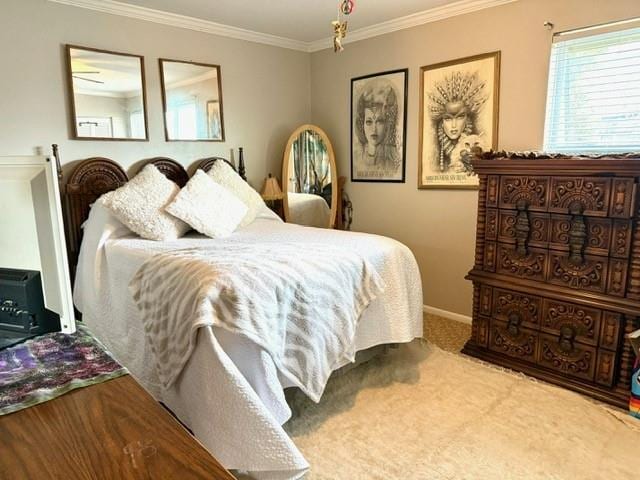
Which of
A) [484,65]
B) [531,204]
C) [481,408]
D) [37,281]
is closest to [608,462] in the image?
[481,408]

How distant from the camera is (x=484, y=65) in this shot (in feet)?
10.0

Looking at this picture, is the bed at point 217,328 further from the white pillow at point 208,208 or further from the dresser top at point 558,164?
the dresser top at point 558,164

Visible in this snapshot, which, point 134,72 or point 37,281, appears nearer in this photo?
point 37,281

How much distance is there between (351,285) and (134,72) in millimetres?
2326

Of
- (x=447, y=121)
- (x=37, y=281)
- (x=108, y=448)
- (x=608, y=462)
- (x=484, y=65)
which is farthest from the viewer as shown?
(x=447, y=121)

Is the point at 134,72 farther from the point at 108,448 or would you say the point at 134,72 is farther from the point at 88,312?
the point at 108,448

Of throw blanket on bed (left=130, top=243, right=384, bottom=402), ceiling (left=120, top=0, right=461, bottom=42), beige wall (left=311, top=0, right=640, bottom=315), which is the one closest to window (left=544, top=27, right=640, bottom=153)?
beige wall (left=311, top=0, right=640, bottom=315)

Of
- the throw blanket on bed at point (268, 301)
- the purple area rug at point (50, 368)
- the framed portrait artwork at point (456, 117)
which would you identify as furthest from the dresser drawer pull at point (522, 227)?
the purple area rug at point (50, 368)

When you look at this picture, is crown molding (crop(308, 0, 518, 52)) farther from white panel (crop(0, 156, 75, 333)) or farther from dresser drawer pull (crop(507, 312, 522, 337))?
white panel (crop(0, 156, 75, 333))

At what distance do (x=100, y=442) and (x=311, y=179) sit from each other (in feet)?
11.5

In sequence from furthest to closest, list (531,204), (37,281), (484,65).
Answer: (484,65) → (531,204) → (37,281)

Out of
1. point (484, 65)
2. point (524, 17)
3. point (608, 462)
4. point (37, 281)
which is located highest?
point (524, 17)

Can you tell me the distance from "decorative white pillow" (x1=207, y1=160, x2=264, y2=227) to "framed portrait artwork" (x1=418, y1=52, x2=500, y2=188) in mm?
1359

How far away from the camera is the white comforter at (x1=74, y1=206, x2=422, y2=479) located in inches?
65.0
